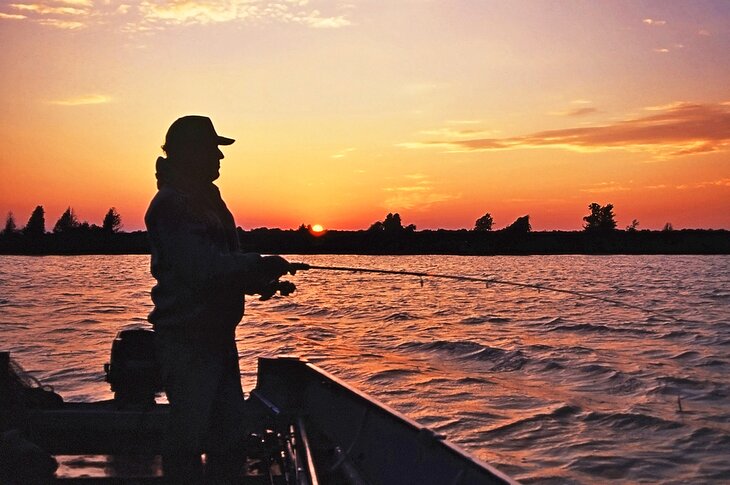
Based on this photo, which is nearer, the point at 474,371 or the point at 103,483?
the point at 103,483

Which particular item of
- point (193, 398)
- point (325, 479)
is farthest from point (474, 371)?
point (193, 398)

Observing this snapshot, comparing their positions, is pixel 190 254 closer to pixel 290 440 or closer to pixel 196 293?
pixel 196 293

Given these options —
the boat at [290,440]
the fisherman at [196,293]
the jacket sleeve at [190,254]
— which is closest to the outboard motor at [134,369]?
the boat at [290,440]

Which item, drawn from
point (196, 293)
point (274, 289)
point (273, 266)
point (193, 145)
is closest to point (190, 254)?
point (196, 293)

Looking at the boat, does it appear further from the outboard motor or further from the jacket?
the jacket

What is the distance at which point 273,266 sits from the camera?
4.46 m

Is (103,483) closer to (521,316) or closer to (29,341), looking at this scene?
(29,341)

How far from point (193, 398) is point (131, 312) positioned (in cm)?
4024

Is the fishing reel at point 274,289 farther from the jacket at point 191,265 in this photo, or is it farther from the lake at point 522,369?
the lake at point 522,369

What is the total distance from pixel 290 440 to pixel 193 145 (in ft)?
10.5

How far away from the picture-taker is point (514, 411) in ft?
52.1

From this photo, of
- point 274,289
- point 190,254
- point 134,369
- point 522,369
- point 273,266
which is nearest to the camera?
point 190,254

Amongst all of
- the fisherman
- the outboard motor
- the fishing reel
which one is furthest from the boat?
the fishing reel

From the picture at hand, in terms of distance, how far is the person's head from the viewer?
447 centimetres
